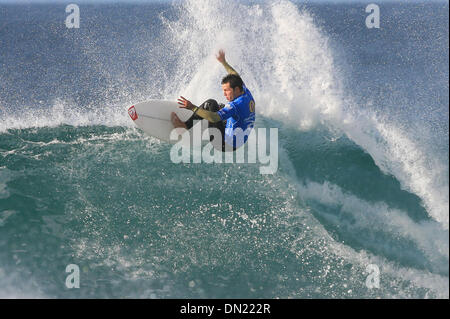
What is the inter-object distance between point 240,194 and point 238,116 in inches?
59.5

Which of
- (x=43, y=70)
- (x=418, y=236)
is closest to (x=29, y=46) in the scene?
(x=43, y=70)

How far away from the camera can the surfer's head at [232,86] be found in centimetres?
663

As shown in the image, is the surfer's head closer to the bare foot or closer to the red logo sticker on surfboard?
the bare foot

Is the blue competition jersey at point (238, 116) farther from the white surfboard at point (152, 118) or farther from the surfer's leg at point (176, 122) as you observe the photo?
the white surfboard at point (152, 118)

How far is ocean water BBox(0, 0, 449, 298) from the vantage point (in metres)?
5.93

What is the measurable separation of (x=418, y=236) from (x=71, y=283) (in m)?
5.39

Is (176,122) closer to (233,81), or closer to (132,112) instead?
(132,112)

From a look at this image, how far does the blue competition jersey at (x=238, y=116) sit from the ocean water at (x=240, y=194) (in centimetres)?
103

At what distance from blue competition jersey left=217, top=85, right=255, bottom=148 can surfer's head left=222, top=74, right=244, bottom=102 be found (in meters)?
0.09

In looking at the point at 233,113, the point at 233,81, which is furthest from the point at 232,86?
the point at 233,113

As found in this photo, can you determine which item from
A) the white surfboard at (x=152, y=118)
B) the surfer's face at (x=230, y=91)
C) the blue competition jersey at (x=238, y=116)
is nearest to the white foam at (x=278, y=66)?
the white surfboard at (x=152, y=118)

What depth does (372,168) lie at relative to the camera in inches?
306

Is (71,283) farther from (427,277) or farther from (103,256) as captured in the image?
(427,277)

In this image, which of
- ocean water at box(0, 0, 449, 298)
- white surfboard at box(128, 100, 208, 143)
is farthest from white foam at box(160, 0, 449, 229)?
white surfboard at box(128, 100, 208, 143)
